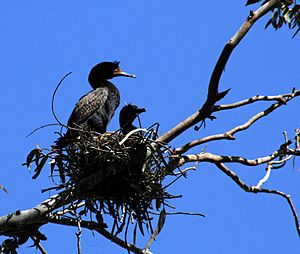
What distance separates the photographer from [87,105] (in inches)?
309

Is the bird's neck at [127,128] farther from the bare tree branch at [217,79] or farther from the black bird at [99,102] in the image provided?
the bare tree branch at [217,79]

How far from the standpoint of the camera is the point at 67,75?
4.88 meters

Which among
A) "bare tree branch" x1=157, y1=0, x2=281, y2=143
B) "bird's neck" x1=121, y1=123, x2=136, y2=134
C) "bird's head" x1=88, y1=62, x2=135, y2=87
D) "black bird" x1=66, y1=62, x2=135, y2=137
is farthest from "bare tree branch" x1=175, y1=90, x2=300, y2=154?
"bird's head" x1=88, y1=62, x2=135, y2=87

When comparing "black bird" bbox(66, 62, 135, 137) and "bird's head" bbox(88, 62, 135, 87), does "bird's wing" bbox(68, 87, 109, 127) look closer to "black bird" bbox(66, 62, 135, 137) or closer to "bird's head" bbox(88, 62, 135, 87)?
"black bird" bbox(66, 62, 135, 137)

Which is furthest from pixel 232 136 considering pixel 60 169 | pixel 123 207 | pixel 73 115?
pixel 73 115

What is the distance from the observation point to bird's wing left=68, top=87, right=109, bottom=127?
777cm

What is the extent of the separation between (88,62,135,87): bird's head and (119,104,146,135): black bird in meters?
1.75

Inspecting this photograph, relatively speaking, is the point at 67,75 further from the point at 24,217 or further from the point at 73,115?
the point at 73,115

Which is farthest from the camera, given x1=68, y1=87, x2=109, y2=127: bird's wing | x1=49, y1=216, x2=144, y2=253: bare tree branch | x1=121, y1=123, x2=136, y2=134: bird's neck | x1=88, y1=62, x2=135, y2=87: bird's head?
x1=88, y1=62, x2=135, y2=87: bird's head

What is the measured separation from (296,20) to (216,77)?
202 centimetres

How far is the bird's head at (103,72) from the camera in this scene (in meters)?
8.58

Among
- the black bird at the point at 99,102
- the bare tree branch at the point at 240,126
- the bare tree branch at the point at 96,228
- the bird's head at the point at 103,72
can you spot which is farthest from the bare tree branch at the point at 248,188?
the bird's head at the point at 103,72

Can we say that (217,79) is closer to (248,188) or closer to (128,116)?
(248,188)

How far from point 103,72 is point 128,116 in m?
1.88
